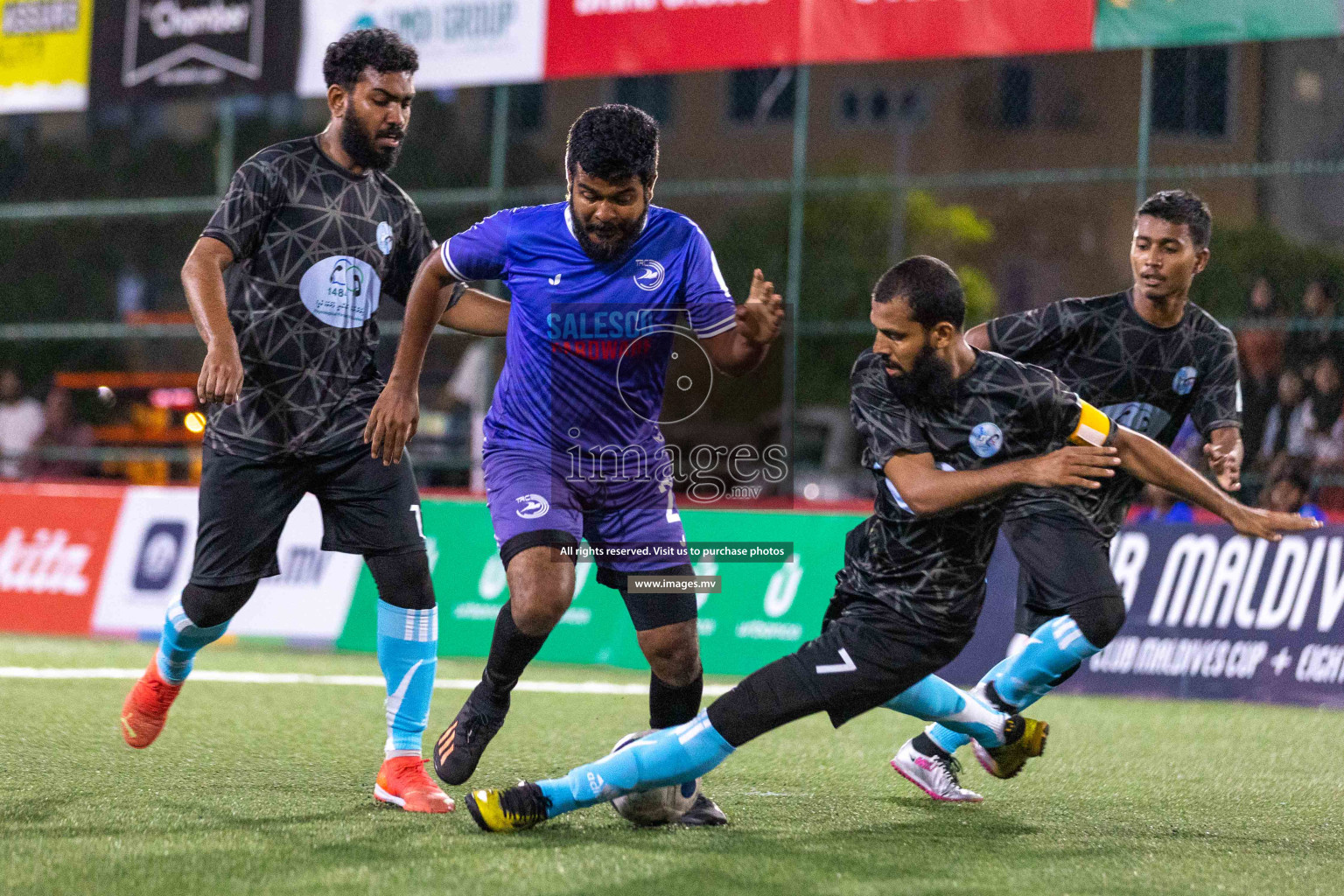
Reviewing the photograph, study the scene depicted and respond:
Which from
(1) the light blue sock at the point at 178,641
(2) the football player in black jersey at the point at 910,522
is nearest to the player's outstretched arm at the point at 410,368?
(1) the light blue sock at the point at 178,641

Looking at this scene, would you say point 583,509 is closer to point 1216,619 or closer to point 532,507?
point 532,507

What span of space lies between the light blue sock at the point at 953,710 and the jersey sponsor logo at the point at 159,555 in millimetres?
7136

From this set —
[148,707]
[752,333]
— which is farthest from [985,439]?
[148,707]

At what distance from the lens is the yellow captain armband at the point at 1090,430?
4906 millimetres

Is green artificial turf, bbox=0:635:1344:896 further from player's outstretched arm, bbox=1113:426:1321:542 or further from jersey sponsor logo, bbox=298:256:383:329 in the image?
jersey sponsor logo, bbox=298:256:383:329

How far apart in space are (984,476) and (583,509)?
1.35 meters

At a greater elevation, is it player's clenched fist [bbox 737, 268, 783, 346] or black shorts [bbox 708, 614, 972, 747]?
player's clenched fist [bbox 737, 268, 783, 346]

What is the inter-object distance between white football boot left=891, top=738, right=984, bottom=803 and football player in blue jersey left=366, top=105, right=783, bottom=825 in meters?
1.00

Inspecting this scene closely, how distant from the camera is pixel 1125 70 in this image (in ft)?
143

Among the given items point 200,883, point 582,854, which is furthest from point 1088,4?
point 200,883

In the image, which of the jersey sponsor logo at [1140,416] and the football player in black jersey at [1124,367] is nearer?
the football player in black jersey at [1124,367]

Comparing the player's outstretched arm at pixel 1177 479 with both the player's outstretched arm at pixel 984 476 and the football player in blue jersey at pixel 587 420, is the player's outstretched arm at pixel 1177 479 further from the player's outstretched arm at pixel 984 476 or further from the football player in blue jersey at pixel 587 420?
the football player in blue jersey at pixel 587 420

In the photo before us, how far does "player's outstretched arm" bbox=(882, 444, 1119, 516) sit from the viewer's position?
4531 millimetres

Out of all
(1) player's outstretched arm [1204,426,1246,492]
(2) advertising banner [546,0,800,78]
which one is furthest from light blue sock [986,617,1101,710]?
(2) advertising banner [546,0,800,78]
